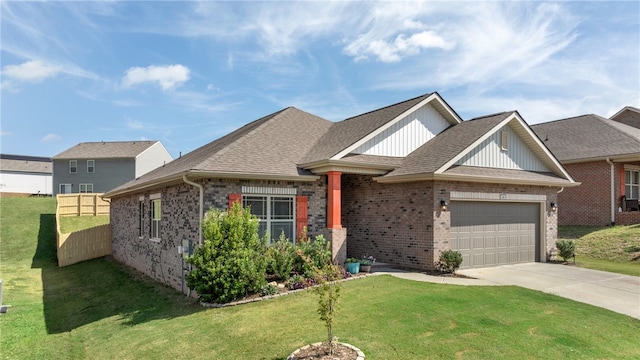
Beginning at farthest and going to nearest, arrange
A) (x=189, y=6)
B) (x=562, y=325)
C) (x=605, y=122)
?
(x=605, y=122) → (x=189, y=6) → (x=562, y=325)

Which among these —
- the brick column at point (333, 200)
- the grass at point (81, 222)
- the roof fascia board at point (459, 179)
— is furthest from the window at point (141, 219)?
the grass at point (81, 222)

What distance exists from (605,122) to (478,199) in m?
15.5

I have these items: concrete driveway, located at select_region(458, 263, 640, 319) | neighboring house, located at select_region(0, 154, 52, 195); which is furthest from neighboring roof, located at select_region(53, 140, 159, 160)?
concrete driveway, located at select_region(458, 263, 640, 319)

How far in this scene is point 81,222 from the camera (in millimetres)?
29156

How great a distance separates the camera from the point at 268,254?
11453 millimetres

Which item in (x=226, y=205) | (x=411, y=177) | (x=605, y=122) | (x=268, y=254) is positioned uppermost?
(x=605, y=122)

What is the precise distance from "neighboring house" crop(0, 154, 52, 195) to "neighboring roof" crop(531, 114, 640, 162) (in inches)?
2366

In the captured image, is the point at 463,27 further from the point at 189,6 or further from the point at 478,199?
the point at 189,6

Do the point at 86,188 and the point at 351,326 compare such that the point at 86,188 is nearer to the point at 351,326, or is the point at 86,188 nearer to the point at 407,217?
the point at 407,217

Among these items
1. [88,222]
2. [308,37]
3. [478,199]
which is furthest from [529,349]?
[88,222]

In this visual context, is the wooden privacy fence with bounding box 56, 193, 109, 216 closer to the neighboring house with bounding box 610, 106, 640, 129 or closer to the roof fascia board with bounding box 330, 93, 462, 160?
the roof fascia board with bounding box 330, 93, 462, 160

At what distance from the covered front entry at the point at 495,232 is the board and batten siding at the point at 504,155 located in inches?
53.7

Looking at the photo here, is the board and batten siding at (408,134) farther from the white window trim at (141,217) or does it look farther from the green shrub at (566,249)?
the white window trim at (141,217)

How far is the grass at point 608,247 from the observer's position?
591 inches
